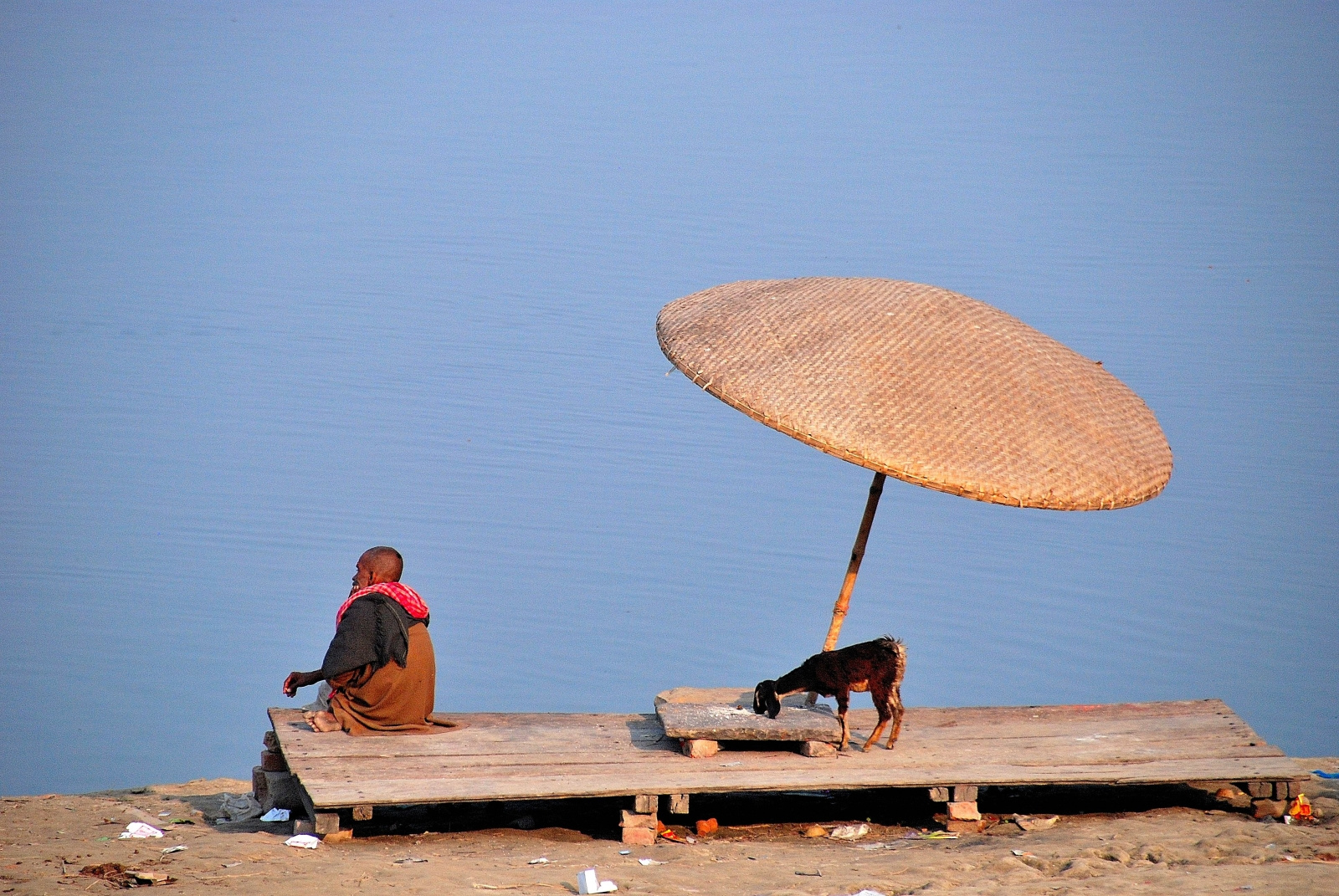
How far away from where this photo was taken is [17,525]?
1030 centimetres

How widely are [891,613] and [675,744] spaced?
354 cm

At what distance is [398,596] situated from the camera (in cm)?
646

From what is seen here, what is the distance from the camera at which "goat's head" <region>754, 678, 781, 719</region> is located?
6.43 metres

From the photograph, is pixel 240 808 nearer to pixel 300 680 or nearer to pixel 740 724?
pixel 300 680

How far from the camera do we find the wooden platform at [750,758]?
5844 mm

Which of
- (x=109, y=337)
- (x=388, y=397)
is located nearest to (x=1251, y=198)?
(x=388, y=397)

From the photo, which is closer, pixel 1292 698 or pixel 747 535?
pixel 1292 698

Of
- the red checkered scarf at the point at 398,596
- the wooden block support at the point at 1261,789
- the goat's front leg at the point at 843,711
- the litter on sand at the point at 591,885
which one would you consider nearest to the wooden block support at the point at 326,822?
the red checkered scarf at the point at 398,596

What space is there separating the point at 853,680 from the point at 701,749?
0.67 m

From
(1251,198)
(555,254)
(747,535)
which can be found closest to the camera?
(747,535)

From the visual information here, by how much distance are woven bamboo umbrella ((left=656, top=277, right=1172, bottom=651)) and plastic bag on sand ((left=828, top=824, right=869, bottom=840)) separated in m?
A: 0.88

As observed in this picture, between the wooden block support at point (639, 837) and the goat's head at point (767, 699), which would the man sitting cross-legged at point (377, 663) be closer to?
the wooden block support at point (639, 837)

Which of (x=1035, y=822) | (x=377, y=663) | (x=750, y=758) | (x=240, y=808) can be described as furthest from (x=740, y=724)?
(x=240, y=808)

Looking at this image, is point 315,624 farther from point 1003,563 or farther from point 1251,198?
point 1251,198
